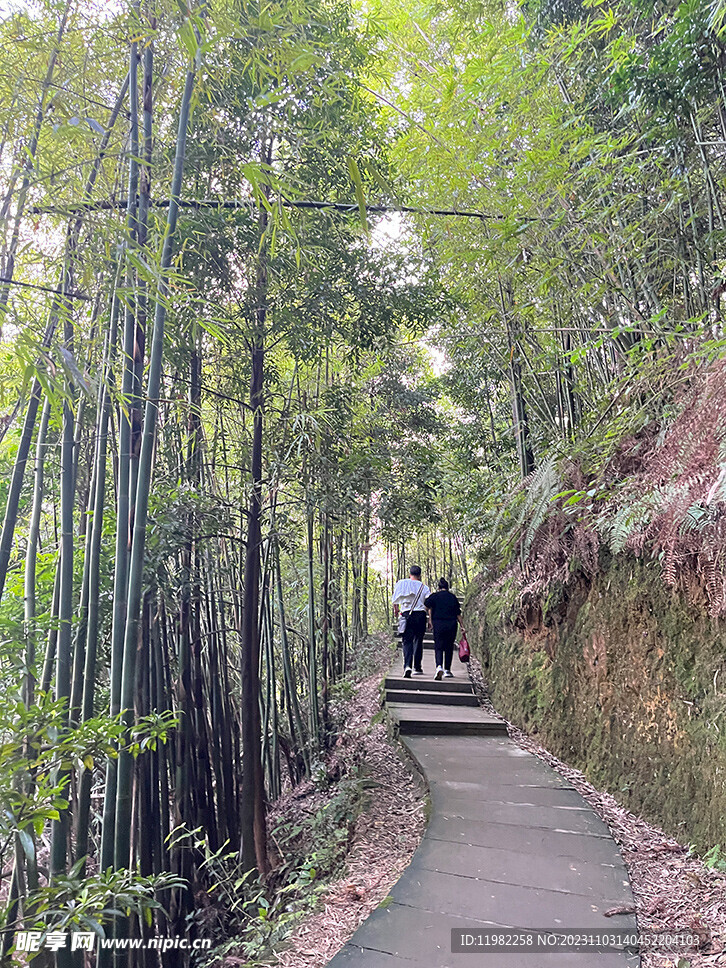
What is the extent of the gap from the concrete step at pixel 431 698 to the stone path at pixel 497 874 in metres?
1.39

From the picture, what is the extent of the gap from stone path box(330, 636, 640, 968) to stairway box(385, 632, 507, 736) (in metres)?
0.53

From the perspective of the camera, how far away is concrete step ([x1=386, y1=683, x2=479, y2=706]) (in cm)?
540

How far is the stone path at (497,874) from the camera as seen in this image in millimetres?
1821

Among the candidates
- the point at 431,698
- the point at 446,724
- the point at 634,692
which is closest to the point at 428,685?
the point at 431,698

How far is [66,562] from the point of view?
2.55 meters

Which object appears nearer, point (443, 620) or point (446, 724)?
point (446, 724)

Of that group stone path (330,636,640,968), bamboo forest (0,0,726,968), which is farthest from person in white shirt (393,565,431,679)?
stone path (330,636,640,968)

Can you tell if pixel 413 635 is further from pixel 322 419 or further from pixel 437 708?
pixel 322 419

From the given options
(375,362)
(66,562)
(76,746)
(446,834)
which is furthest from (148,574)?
(375,362)

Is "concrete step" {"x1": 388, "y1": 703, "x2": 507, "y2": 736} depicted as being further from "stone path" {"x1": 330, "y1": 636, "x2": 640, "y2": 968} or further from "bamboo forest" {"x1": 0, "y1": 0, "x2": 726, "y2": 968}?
"stone path" {"x1": 330, "y1": 636, "x2": 640, "y2": 968}

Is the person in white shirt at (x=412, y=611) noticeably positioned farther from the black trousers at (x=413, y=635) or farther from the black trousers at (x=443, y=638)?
the black trousers at (x=443, y=638)

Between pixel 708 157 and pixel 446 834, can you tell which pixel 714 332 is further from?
pixel 446 834

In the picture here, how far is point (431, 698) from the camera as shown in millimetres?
5430

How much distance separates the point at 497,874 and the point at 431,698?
3132mm
